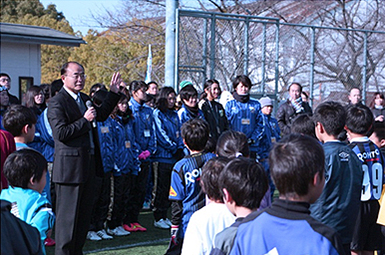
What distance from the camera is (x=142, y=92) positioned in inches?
314

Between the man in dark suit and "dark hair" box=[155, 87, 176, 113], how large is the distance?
8.46 feet

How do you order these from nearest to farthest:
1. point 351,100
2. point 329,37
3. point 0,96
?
point 0,96, point 351,100, point 329,37

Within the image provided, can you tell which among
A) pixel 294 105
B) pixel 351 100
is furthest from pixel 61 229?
pixel 351 100

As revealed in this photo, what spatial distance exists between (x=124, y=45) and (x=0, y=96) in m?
19.6

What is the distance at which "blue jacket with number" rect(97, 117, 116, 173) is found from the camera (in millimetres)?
7113

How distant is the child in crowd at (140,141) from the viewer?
7770mm

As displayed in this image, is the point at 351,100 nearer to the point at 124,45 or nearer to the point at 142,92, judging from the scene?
the point at 142,92

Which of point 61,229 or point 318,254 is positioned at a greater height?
point 318,254

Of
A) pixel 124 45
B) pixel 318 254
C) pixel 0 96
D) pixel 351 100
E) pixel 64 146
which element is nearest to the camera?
pixel 318 254

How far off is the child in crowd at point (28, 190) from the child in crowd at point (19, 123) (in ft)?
3.91

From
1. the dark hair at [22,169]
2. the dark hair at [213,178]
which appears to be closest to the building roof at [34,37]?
the dark hair at [22,169]

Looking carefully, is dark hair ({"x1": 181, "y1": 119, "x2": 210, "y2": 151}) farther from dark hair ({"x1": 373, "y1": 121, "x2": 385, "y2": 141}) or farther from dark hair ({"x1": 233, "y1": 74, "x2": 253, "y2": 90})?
dark hair ({"x1": 233, "y1": 74, "x2": 253, "y2": 90})

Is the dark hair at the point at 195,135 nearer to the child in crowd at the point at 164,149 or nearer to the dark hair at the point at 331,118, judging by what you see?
the dark hair at the point at 331,118

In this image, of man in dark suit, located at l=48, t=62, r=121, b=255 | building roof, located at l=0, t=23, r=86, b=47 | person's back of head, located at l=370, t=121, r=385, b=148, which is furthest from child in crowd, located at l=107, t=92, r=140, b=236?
building roof, located at l=0, t=23, r=86, b=47
